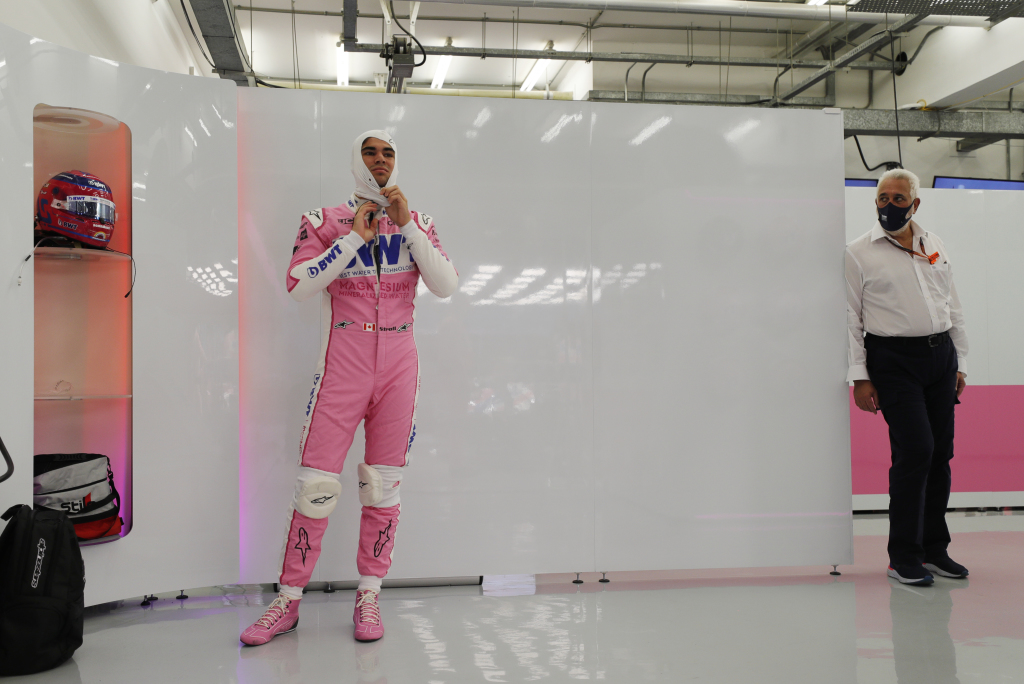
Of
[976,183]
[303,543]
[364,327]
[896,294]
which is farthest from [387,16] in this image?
[976,183]

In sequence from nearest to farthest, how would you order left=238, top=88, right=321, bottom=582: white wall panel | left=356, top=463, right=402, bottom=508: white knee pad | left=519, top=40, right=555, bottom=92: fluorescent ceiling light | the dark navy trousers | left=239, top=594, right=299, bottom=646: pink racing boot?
1. left=239, top=594, right=299, bottom=646: pink racing boot
2. left=356, top=463, right=402, bottom=508: white knee pad
3. left=238, top=88, right=321, bottom=582: white wall panel
4. the dark navy trousers
5. left=519, top=40, right=555, bottom=92: fluorescent ceiling light

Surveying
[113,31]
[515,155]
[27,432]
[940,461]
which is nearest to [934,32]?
[940,461]

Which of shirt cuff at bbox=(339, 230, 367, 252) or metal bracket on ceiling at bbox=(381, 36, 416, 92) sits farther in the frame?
metal bracket on ceiling at bbox=(381, 36, 416, 92)

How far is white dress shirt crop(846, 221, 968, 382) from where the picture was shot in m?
3.03

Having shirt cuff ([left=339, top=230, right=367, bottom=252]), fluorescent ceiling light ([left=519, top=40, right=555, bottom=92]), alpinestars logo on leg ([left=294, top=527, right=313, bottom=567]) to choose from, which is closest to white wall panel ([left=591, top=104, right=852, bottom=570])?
shirt cuff ([left=339, top=230, right=367, bottom=252])

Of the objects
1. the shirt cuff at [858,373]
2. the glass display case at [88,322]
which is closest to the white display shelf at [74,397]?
the glass display case at [88,322]

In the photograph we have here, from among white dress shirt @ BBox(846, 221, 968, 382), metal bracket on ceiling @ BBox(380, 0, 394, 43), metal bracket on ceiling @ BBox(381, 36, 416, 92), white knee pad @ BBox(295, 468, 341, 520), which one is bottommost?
white knee pad @ BBox(295, 468, 341, 520)

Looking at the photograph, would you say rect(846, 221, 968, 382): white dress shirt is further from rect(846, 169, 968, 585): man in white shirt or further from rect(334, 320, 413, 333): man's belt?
rect(334, 320, 413, 333): man's belt

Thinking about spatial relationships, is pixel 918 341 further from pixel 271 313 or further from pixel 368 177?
pixel 271 313

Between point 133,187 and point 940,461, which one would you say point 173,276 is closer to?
point 133,187

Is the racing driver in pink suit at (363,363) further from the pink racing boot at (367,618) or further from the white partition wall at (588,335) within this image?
the white partition wall at (588,335)

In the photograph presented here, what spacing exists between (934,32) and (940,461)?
5.21 meters

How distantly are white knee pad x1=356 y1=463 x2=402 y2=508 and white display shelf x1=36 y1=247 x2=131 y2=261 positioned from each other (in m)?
1.21

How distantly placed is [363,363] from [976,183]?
7035 millimetres
